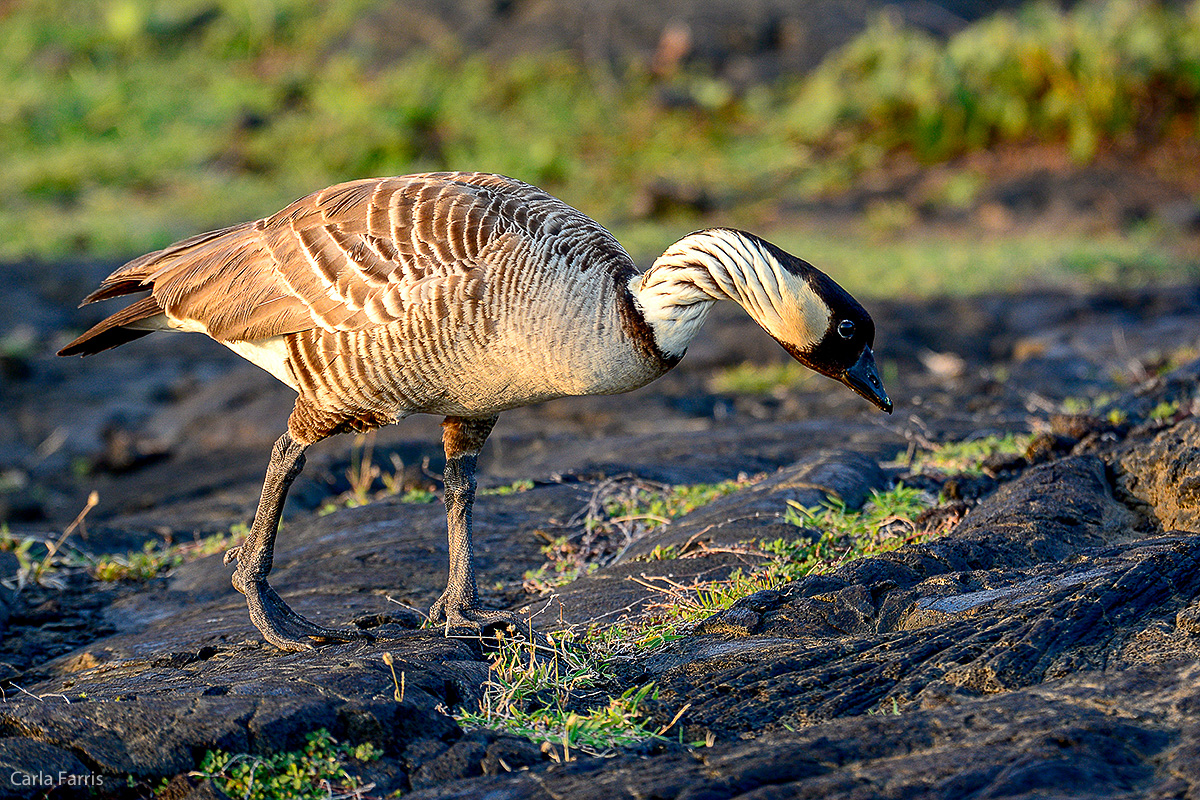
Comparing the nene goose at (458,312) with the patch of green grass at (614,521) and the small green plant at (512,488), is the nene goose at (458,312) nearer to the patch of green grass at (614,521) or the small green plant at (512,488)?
the patch of green grass at (614,521)

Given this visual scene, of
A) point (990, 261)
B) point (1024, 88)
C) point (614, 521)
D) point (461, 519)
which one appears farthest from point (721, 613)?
point (1024, 88)

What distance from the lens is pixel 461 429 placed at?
16.6ft

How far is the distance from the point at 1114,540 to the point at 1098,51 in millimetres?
12894

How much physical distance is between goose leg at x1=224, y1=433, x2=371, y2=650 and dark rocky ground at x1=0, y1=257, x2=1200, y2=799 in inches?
6.2

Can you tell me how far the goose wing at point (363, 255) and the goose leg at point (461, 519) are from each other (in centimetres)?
74

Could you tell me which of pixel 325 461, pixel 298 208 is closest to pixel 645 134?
pixel 325 461

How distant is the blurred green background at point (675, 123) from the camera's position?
46.9 feet

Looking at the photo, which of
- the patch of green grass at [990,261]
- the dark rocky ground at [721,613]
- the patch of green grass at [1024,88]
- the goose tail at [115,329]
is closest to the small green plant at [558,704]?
the dark rocky ground at [721,613]

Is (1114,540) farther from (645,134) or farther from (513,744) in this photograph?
(645,134)

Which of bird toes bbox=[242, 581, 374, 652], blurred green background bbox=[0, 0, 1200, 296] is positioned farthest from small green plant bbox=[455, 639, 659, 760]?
blurred green background bbox=[0, 0, 1200, 296]

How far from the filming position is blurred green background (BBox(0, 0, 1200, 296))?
46.9 feet

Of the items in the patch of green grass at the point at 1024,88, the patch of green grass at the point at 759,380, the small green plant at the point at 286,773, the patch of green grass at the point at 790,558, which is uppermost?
the patch of green grass at the point at 1024,88

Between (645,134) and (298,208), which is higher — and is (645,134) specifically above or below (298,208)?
above

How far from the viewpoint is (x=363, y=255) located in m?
4.73
